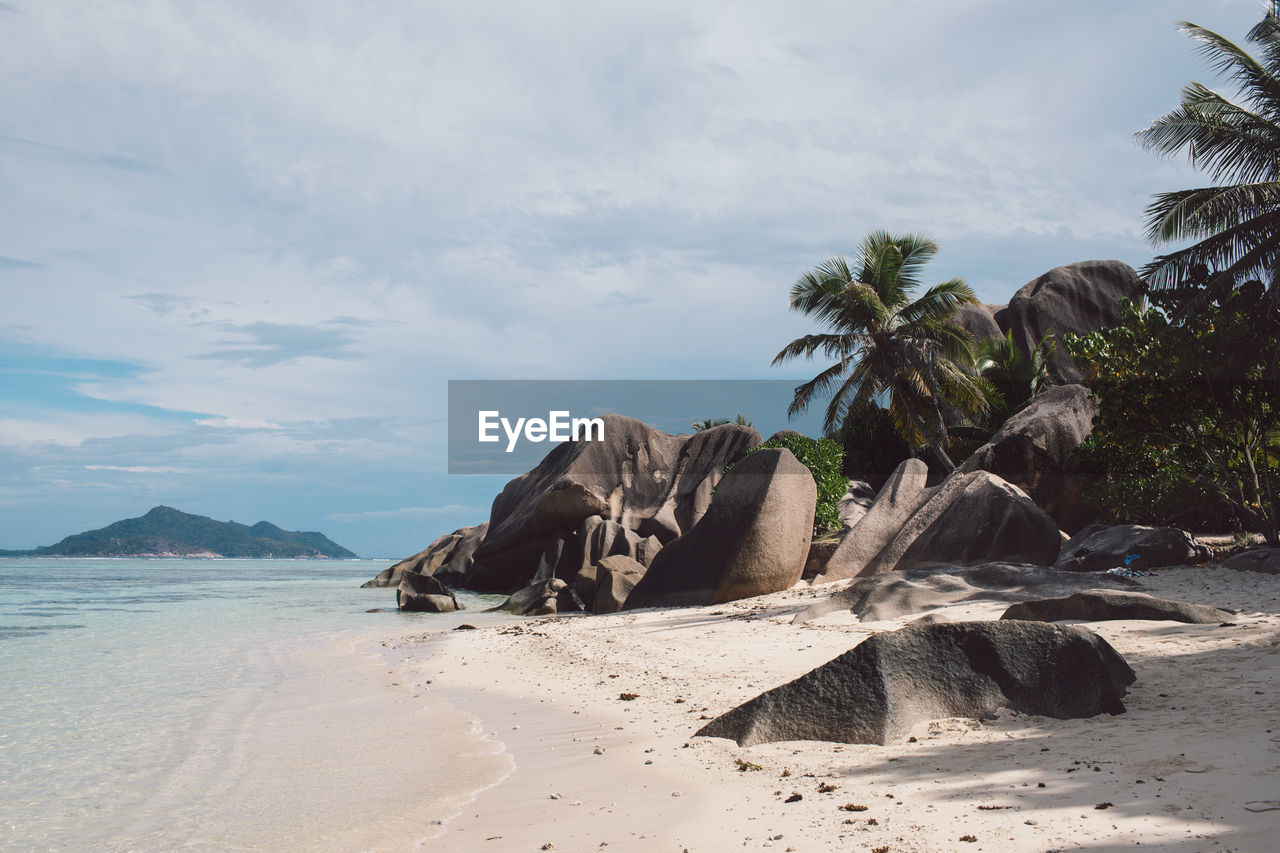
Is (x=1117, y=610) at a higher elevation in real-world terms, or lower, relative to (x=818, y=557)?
lower

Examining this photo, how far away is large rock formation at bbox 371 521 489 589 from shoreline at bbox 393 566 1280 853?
89.0 feet

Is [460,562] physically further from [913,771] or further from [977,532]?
[913,771]

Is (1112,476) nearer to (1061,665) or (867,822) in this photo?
(1061,665)

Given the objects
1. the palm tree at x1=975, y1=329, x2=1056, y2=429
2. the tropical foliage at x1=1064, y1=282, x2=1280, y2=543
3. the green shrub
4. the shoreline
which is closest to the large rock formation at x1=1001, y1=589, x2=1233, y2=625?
the shoreline

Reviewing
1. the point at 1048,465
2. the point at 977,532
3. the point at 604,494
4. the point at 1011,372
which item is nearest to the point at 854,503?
the point at 1048,465

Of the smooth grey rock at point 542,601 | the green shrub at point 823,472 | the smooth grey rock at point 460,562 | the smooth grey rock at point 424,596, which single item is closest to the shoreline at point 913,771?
the smooth grey rock at point 542,601

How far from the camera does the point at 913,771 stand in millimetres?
4227

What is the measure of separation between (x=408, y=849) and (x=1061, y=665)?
3831mm

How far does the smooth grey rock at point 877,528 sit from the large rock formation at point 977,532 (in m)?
0.48

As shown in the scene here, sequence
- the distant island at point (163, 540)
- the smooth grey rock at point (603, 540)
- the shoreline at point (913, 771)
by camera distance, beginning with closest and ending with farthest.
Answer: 1. the shoreline at point (913, 771)
2. the smooth grey rock at point (603, 540)
3. the distant island at point (163, 540)

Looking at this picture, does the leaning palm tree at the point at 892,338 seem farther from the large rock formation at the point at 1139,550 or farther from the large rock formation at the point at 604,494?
the large rock formation at the point at 1139,550

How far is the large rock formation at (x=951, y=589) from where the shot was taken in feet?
31.0

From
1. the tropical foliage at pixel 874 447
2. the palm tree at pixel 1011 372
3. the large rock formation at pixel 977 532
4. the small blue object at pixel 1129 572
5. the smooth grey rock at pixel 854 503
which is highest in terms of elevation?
the palm tree at pixel 1011 372

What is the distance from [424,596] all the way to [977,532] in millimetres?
13214
